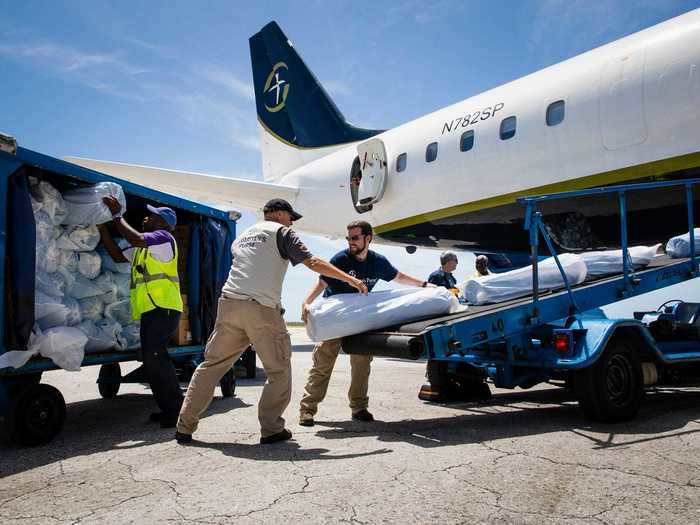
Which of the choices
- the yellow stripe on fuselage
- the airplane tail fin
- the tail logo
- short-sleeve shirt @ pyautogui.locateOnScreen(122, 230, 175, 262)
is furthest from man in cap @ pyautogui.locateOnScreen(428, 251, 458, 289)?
the tail logo

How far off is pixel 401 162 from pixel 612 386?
8.31 meters

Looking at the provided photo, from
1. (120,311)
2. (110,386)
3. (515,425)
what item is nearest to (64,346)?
(120,311)

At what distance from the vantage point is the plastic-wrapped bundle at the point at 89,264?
4840 mm

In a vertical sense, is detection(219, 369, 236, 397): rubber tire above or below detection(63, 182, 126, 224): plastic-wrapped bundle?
below

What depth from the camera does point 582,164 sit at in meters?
8.39

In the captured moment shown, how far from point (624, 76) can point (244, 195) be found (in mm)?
9932

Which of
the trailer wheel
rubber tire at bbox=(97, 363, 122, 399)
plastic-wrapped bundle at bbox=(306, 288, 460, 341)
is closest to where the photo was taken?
the trailer wheel

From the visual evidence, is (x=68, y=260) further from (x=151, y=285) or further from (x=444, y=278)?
(x=444, y=278)

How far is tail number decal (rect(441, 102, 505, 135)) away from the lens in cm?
994

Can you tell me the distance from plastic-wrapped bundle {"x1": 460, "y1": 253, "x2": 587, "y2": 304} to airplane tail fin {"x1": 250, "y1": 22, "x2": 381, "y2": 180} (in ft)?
40.1

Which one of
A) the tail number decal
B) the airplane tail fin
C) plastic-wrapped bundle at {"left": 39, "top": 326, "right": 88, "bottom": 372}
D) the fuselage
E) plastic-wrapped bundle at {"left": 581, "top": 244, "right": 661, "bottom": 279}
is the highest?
the airplane tail fin

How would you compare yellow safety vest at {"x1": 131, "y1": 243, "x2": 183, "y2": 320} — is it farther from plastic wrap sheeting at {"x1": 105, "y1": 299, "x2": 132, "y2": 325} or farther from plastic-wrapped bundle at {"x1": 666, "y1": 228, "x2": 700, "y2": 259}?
plastic-wrapped bundle at {"x1": 666, "y1": 228, "x2": 700, "y2": 259}

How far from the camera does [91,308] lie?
16.2 ft

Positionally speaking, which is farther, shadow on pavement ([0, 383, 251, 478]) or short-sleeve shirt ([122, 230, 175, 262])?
short-sleeve shirt ([122, 230, 175, 262])
